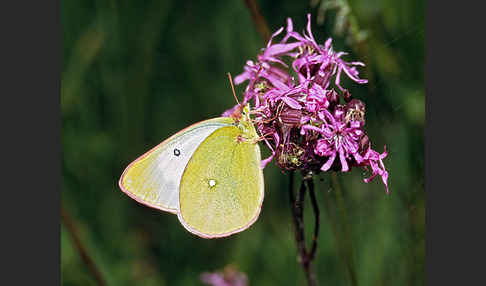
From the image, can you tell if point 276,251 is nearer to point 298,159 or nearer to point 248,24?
point 298,159

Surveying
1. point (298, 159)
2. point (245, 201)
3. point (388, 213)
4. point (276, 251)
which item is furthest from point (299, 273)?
point (298, 159)

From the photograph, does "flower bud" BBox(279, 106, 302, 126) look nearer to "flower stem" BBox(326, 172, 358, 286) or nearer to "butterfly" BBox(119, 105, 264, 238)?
"butterfly" BBox(119, 105, 264, 238)

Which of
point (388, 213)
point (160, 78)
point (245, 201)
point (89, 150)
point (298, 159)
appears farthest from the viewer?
point (160, 78)

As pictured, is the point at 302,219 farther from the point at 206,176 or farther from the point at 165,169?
the point at 165,169

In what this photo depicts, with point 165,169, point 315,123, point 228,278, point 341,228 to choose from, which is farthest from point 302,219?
point 228,278

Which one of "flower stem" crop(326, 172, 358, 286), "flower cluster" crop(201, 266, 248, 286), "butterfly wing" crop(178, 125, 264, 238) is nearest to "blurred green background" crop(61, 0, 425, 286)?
"flower cluster" crop(201, 266, 248, 286)

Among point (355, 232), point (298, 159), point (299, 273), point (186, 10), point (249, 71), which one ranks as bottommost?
point (299, 273)

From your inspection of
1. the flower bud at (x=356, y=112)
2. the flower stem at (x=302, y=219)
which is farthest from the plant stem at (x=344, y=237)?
the flower bud at (x=356, y=112)
